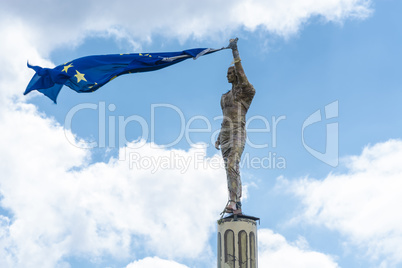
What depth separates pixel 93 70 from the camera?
62.7 ft

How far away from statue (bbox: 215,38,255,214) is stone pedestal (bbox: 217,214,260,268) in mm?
810

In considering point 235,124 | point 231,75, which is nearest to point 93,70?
point 231,75

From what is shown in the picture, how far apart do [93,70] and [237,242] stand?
8209 millimetres

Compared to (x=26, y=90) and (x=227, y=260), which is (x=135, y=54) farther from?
(x=227, y=260)

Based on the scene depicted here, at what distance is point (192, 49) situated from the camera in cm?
1834

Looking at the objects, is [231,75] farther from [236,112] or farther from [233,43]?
[236,112]

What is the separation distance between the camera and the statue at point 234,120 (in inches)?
626

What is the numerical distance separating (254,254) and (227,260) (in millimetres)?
798

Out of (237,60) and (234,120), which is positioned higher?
(237,60)

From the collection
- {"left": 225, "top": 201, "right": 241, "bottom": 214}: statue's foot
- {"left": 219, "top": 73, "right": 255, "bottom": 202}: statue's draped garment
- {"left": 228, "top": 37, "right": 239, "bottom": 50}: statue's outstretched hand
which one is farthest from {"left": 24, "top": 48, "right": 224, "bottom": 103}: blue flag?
{"left": 225, "top": 201, "right": 241, "bottom": 214}: statue's foot

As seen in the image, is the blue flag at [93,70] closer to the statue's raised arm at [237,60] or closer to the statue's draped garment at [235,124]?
the statue's raised arm at [237,60]

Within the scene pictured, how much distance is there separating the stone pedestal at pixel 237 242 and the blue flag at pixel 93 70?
615cm

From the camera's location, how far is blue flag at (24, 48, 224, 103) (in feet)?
61.5

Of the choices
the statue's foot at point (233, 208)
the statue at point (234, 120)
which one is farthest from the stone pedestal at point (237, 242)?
the statue at point (234, 120)
